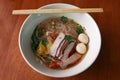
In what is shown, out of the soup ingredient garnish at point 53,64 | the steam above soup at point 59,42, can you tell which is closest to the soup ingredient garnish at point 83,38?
the steam above soup at point 59,42

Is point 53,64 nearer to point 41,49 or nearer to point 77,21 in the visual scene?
point 41,49

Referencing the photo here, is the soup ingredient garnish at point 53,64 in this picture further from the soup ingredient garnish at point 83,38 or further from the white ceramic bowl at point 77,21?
the soup ingredient garnish at point 83,38

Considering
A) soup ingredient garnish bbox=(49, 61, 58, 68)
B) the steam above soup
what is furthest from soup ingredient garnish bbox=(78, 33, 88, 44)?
soup ingredient garnish bbox=(49, 61, 58, 68)

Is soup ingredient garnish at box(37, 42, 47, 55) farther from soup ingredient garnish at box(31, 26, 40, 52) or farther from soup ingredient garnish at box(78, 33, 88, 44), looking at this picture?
soup ingredient garnish at box(78, 33, 88, 44)

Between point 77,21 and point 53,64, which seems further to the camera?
point 77,21

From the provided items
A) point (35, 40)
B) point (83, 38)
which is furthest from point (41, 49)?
point (83, 38)

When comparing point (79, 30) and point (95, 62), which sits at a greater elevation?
point (79, 30)
